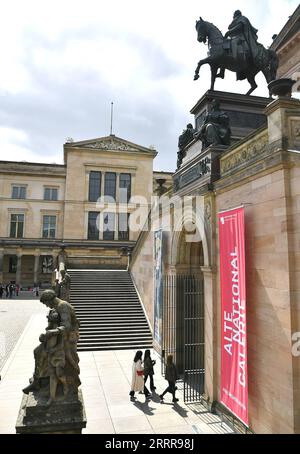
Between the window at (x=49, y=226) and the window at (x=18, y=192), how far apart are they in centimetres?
405

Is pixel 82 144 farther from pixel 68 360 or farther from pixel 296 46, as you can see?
pixel 68 360

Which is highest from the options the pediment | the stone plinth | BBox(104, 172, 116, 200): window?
the pediment

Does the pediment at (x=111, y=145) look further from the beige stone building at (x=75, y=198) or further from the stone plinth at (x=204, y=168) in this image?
the stone plinth at (x=204, y=168)

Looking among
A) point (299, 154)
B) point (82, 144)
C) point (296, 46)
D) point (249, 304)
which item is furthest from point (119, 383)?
point (82, 144)

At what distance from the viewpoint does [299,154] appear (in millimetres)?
5781

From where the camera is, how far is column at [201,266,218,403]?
8.34m

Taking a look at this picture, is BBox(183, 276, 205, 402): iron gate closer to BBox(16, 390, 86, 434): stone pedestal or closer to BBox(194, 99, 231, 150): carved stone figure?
BBox(194, 99, 231, 150): carved stone figure

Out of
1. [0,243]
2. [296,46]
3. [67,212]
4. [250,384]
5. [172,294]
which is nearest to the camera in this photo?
[250,384]

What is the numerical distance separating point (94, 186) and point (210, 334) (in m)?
36.9

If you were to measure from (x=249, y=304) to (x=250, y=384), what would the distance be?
164 cm

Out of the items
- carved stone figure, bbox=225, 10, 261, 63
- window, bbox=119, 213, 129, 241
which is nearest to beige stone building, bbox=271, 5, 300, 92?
carved stone figure, bbox=225, 10, 261, 63

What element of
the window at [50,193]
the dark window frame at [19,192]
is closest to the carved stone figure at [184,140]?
the window at [50,193]

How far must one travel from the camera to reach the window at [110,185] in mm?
43344

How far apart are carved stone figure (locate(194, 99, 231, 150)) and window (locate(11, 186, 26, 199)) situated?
121 feet
